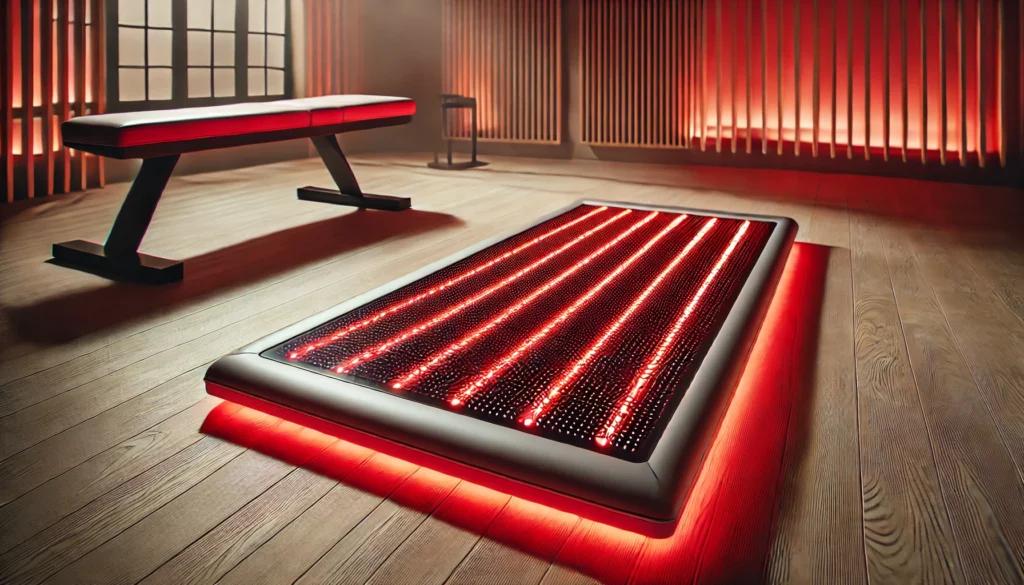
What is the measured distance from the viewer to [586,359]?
1411mm

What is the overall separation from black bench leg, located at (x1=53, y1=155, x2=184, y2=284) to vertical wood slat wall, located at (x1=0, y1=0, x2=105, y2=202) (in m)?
1.51

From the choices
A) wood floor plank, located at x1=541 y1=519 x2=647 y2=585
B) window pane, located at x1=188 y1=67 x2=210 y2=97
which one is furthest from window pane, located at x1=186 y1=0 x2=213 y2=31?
wood floor plank, located at x1=541 y1=519 x2=647 y2=585

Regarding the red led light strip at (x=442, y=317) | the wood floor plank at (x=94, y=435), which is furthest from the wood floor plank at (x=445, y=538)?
the wood floor plank at (x=94, y=435)

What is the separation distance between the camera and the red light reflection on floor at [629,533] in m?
0.94

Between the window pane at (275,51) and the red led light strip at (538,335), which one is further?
the window pane at (275,51)

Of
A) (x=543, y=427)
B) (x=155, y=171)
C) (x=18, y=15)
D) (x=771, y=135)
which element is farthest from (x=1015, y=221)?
(x=18, y=15)

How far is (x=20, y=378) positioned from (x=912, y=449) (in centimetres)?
171

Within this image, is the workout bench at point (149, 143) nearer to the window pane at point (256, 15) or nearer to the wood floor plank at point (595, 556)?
the wood floor plank at point (595, 556)

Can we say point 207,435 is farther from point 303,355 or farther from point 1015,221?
point 1015,221

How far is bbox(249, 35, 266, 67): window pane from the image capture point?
5.00 metres

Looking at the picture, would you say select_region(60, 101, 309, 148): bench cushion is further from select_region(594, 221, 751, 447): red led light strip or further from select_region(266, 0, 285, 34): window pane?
select_region(266, 0, 285, 34): window pane

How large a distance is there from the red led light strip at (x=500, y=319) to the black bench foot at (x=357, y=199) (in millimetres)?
1255

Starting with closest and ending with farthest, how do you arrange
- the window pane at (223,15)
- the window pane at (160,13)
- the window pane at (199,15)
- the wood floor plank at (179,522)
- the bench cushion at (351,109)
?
the wood floor plank at (179,522), the bench cushion at (351,109), the window pane at (160,13), the window pane at (199,15), the window pane at (223,15)

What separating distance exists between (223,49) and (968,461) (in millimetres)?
4927
